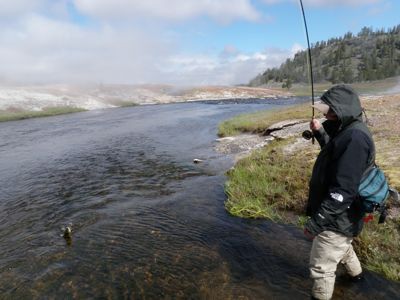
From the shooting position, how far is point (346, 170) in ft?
15.6

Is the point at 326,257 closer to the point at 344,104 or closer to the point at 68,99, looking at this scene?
the point at 344,104

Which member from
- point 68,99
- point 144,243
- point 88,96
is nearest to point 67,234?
point 144,243

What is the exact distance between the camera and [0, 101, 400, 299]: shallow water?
283 inches

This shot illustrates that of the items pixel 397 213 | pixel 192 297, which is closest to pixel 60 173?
pixel 192 297

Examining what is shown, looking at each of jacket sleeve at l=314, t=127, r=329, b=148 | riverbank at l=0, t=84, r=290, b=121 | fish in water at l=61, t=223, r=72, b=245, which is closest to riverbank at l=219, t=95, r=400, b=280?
jacket sleeve at l=314, t=127, r=329, b=148

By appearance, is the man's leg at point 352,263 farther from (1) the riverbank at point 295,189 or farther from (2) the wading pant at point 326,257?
(2) the wading pant at point 326,257

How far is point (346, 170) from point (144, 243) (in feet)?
21.0

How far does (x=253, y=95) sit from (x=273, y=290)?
401 ft

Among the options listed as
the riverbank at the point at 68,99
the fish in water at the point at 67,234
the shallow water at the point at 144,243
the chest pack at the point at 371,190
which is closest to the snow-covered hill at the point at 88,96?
the riverbank at the point at 68,99

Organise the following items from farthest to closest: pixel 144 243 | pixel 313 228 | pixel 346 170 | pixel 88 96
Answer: pixel 88 96, pixel 144 243, pixel 313 228, pixel 346 170

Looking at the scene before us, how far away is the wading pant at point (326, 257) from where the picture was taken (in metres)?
5.16

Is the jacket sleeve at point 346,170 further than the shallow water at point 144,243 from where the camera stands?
No

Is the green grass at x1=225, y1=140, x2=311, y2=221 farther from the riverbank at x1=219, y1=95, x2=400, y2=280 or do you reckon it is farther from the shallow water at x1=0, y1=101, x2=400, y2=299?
the shallow water at x1=0, y1=101, x2=400, y2=299

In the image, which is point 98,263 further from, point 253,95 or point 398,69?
point 398,69
